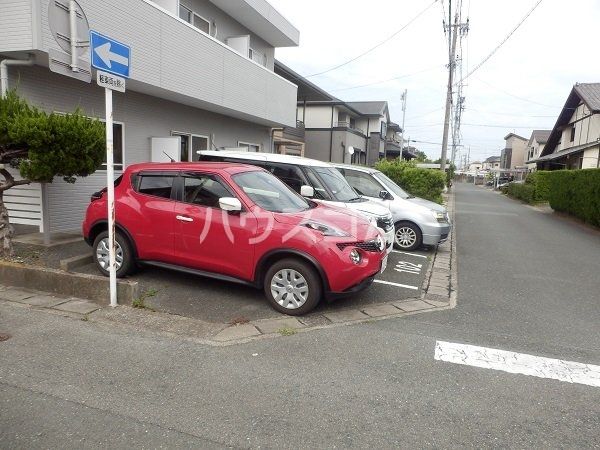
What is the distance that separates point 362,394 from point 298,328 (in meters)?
1.34

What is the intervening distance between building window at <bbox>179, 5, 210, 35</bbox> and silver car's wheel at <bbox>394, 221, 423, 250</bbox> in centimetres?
783

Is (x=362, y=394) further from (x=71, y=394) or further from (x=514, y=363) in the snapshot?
(x=71, y=394)

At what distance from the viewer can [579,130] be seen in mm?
27953

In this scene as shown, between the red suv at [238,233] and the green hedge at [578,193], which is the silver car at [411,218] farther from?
the green hedge at [578,193]

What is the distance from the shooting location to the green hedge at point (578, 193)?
45.0 ft

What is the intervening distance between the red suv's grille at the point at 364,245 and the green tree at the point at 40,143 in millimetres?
4010

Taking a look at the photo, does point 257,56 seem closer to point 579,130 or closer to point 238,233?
point 238,233

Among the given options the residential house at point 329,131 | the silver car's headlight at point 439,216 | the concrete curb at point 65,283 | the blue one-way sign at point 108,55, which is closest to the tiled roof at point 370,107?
the residential house at point 329,131

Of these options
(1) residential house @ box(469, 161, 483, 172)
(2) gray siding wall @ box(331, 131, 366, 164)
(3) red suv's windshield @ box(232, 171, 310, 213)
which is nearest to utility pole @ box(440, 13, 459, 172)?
(2) gray siding wall @ box(331, 131, 366, 164)

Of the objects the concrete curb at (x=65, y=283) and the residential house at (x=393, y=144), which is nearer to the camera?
the concrete curb at (x=65, y=283)

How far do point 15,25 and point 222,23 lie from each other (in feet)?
25.6

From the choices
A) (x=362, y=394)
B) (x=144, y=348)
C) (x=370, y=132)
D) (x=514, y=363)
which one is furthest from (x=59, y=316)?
(x=370, y=132)

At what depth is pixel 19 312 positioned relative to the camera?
4.65m

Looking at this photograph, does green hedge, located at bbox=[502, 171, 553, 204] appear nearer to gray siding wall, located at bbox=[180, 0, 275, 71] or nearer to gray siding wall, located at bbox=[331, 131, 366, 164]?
gray siding wall, located at bbox=[331, 131, 366, 164]
